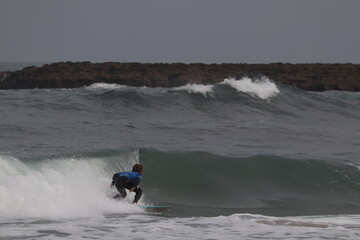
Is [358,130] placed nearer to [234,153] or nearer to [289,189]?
[234,153]

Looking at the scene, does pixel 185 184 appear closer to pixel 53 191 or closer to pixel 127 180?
pixel 127 180

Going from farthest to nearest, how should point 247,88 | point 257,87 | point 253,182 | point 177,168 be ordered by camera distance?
point 257,87 → point 247,88 → point 177,168 → point 253,182

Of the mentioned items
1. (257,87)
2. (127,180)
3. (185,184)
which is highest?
(257,87)

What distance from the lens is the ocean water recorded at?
1149 centimetres

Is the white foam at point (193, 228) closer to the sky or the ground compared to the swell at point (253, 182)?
closer to the ground

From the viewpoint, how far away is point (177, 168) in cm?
1675

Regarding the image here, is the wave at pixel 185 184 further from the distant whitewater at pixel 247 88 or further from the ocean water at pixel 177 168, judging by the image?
the distant whitewater at pixel 247 88

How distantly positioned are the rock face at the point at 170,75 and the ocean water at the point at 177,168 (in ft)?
67.9

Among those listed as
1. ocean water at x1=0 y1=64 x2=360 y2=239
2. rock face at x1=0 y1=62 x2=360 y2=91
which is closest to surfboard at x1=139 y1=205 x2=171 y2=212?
ocean water at x1=0 y1=64 x2=360 y2=239

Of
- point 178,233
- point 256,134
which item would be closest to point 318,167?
point 256,134

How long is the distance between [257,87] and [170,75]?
18.4 metres

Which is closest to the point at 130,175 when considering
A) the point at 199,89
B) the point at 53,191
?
the point at 53,191

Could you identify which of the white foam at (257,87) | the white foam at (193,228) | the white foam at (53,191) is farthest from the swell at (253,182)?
the white foam at (257,87)

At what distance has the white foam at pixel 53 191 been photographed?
468 inches
